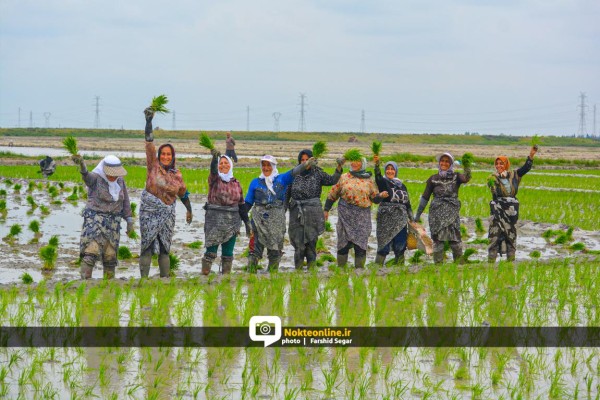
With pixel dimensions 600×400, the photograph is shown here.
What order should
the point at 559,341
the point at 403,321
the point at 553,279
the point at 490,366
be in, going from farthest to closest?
the point at 553,279 → the point at 403,321 → the point at 559,341 → the point at 490,366

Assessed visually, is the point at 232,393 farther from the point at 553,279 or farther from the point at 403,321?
the point at 553,279

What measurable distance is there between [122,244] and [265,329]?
6865 mm

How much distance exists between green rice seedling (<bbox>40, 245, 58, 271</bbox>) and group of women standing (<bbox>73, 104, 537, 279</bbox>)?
1.65m

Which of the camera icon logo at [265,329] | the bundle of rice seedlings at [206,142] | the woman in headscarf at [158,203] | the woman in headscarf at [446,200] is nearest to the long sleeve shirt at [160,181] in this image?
the woman in headscarf at [158,203]

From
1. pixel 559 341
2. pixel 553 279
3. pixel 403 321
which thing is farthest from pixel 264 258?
pixel 559 341

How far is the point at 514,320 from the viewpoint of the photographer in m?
7.39

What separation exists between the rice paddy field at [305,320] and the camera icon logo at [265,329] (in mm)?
133

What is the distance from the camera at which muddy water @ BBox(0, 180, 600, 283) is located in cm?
1081

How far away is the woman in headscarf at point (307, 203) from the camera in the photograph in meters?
10.0

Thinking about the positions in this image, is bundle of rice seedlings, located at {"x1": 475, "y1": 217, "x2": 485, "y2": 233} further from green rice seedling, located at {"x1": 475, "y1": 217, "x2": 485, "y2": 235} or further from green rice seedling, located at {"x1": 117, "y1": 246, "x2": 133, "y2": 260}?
green rice seedling, located at {"x1": 117, "y1": 246, "x2": 133, "y2": 260}

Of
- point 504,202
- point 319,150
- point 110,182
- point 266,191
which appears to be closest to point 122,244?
point 266,191

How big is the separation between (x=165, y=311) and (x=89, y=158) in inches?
1110

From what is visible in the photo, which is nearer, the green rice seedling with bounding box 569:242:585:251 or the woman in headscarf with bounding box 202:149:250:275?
the woman in headscarf with bounding box 202:149:250:275

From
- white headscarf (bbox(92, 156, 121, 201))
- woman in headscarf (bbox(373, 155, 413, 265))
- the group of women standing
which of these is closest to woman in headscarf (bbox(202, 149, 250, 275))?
the group of women standing
